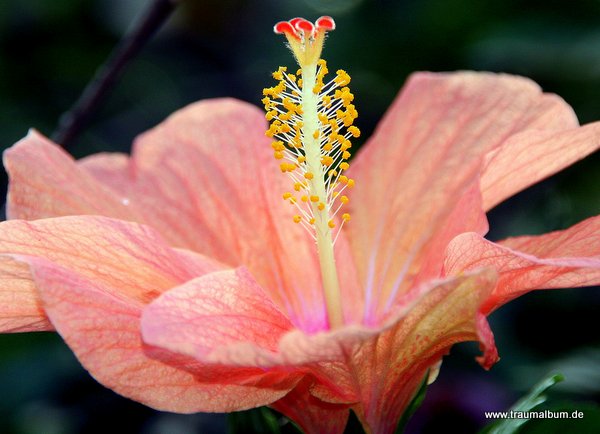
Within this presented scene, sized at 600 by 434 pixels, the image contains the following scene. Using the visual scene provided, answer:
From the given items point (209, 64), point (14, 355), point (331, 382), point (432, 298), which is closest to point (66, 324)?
point (331, 382)

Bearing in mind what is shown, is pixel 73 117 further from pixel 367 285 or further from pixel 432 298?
pixel 432 298

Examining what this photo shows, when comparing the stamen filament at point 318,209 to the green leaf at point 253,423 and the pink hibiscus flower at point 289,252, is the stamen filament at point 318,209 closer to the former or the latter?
the pink hibiscus flower at point 289,252

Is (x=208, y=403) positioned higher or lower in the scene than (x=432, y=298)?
lower

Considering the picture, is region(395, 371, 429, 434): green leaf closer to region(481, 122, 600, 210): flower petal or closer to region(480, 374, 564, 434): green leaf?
region(480, 374, 564, 434): green leaf

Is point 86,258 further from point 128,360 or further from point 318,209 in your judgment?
point 318,209

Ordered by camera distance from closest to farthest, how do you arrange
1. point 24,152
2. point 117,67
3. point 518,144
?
1. point 518,144
2. point 24,152
3. point 117,67

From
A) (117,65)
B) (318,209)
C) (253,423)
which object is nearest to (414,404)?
(253,423)

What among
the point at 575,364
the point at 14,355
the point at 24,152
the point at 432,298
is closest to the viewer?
the point at 432,298

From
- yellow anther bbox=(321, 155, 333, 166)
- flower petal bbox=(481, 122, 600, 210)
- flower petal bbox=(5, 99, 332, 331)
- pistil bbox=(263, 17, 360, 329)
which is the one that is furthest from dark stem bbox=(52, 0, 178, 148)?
flower petal bbox=(481, 122, 600, 210)
